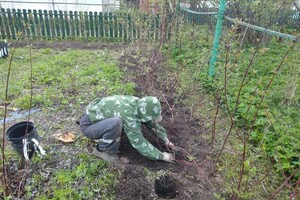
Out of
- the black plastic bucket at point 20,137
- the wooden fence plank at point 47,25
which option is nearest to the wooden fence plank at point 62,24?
the wooden fence plank at point 47,25

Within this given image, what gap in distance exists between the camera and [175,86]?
4480 mm

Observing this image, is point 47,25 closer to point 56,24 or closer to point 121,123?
point 56,24

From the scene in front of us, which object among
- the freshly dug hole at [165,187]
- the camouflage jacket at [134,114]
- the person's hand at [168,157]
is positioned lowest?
the freshly dug hole at [165,187]

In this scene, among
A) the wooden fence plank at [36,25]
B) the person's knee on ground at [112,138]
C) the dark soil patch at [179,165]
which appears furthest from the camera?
the wooden fence plank at [36,25]

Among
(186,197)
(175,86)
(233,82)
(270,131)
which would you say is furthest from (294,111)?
(186,197)

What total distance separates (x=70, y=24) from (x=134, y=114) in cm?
725

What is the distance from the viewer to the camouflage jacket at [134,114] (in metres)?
2.53

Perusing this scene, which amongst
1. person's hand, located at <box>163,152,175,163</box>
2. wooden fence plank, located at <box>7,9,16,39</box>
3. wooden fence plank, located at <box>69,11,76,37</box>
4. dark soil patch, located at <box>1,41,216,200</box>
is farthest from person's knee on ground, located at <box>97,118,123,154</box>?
wooden fence plank, located at <box>7,9,16,39</box>

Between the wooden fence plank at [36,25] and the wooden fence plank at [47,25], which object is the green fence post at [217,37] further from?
the wooden fence plank at [36,25]

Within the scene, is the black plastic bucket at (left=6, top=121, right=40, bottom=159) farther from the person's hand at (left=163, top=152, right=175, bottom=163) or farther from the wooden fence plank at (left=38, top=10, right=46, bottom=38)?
the wooden fence plank at (left=38, top=10, right=46, bottom=38)

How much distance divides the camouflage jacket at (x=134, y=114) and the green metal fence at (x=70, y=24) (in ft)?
Result: 19.5

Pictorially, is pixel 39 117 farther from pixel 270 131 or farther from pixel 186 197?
pixel 270 131

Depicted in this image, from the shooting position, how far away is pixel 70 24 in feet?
28.5

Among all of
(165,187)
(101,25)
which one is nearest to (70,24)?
(101,25)
